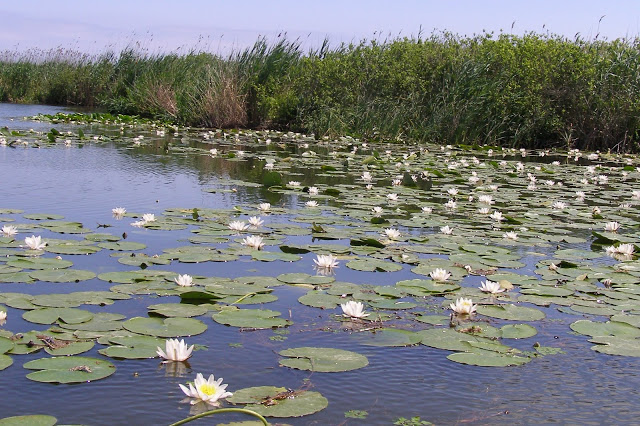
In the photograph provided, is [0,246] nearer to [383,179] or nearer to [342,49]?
[383,179]

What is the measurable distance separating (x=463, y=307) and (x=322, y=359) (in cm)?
82

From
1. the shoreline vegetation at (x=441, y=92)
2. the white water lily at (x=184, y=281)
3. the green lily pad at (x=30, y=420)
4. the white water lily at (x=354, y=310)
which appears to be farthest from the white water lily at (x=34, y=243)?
the shoreline vegetation at (x=441, y=92)

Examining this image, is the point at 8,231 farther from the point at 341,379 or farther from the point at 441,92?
the point at 441,92

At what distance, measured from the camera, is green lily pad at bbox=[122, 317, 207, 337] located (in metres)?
2.50

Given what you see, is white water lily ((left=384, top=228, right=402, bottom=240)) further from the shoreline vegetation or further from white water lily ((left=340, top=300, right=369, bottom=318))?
the shoreline vegetation

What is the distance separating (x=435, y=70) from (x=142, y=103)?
8.32 meters

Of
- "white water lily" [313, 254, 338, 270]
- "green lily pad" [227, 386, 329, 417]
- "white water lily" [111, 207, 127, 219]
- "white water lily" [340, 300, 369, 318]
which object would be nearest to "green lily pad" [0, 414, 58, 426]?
"green lily pad" [227, 386, 329, 417]

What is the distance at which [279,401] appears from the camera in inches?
77.5

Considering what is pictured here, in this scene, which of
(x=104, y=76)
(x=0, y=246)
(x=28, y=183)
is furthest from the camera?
(x=104, y=76)

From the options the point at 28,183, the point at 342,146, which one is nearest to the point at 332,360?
the point at 28,183

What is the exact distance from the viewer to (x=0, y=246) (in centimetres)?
365

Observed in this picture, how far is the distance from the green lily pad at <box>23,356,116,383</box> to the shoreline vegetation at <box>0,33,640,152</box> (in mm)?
11935

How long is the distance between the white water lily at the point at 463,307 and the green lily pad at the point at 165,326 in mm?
1044

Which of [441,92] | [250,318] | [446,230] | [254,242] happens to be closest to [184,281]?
[250,318]
